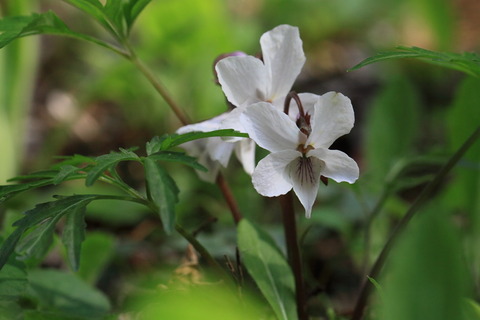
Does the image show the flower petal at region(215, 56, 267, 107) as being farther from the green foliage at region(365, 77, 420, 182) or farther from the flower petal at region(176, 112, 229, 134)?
the green foliage at region(365, 77, 420, 182)

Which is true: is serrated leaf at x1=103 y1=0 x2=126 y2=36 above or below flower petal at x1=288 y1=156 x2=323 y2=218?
above

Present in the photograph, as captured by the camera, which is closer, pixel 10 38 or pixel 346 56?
pixel 10 38

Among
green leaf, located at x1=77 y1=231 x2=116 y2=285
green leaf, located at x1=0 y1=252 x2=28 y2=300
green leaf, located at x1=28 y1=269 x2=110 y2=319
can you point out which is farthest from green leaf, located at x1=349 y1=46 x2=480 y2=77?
green leaf, located at x1=77 y1=231 x2=116 y2=285

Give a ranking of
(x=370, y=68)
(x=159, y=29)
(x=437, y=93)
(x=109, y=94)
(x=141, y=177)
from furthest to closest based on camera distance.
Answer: (x=370, y=68) < (x=437, y=93) < (x=109, y=94) < (x=159, y=29) < (x=141, y=177)

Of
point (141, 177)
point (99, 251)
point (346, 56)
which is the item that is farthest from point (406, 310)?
point (346, 56)

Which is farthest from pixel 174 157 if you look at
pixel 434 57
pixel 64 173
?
pixel 434 57

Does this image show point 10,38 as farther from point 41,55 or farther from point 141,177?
point 41,55

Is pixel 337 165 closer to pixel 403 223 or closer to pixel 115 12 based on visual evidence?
pixel 403 223
